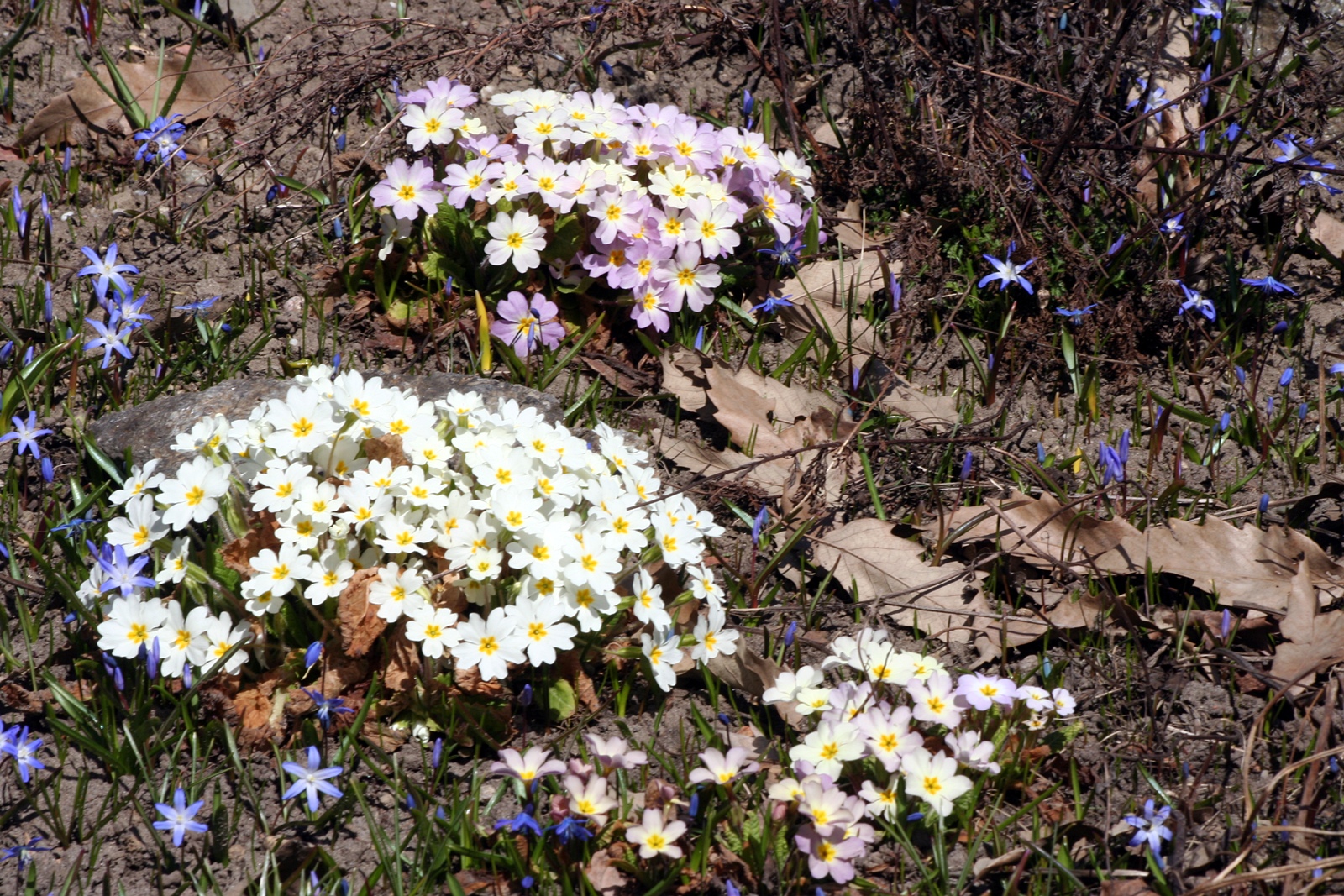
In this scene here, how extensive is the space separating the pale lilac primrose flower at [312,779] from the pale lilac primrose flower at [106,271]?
179 cm

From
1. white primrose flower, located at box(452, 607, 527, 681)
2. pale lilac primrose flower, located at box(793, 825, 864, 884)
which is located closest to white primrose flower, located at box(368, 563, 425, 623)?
white primrose flower, located at box(452, 607, 527, 681)

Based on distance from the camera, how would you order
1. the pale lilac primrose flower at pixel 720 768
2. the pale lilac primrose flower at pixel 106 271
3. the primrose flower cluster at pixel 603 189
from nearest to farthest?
the pale lilac primrose flower at pixel 720 768 → the pale lilac primrose flower at pixel 106 271 → the primrose flower cluster at pixel 603 189

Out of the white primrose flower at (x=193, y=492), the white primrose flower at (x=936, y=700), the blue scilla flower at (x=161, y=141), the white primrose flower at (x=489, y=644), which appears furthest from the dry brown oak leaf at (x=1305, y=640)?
the blue scilla flower at (x=161, y=141)

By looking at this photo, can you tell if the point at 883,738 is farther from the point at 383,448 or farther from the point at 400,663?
the point at 383,448

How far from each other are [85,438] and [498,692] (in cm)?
141

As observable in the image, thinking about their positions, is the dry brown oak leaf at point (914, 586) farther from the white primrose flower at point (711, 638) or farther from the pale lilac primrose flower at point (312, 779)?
the pale lilac primrose flower at point (312, 779)

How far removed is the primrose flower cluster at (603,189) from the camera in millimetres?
3654

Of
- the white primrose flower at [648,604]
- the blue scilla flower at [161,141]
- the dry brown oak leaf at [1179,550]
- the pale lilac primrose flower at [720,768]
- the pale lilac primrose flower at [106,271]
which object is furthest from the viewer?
the blue scilla flower at [161,141]

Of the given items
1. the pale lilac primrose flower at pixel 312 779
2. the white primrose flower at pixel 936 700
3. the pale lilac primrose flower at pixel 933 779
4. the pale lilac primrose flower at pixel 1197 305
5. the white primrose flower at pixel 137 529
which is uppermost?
the pale lilac primrose flower at pixel 1197 305

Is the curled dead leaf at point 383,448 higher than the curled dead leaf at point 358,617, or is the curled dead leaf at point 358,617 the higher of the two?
the curled dead leaf at point 383,448

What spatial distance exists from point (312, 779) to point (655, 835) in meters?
0.73

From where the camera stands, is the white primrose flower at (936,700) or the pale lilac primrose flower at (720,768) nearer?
the pale lilac primrose flower at (720,768)

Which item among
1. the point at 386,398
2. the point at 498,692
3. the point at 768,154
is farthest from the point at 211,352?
the point at 768,154

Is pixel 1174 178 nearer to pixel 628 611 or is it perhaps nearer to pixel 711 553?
pixel 711 553
